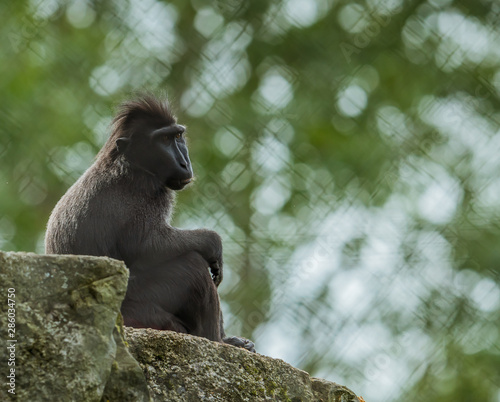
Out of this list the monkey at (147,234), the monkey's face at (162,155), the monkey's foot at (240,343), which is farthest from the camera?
the monkey's face at (162,155)

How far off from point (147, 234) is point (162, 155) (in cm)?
51

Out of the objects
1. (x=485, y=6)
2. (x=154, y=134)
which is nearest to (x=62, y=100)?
(x=154, y=134)

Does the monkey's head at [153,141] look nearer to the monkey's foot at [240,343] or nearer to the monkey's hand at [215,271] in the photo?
the monkey's hand at [215,271]

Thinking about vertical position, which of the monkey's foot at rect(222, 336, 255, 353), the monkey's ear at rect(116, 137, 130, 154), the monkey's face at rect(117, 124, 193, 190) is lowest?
the monkey's foot at rect(222, 336, 255, 353)

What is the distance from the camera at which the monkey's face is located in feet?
13.9

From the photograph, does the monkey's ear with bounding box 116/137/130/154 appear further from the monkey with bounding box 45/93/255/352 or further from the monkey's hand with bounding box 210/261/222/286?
the monkey's hand with bounding box 210/261/222/286

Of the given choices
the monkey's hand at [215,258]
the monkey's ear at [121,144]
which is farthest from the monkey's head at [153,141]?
the monkey's hand at [215,258]

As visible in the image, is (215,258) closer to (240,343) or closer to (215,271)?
(215,271)

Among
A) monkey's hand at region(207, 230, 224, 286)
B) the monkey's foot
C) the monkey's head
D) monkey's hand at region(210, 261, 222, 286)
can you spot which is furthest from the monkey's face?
the monkey's foot

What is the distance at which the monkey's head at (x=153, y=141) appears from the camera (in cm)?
426

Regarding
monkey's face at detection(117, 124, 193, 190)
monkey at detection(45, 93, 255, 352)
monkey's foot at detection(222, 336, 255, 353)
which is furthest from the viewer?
monkey's face at detection(117, 124, 193, 190)

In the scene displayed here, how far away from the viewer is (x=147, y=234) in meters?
3.92

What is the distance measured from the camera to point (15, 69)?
274 inches

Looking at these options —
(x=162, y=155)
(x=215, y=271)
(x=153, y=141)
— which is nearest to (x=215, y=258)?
(x=215, y=271)
